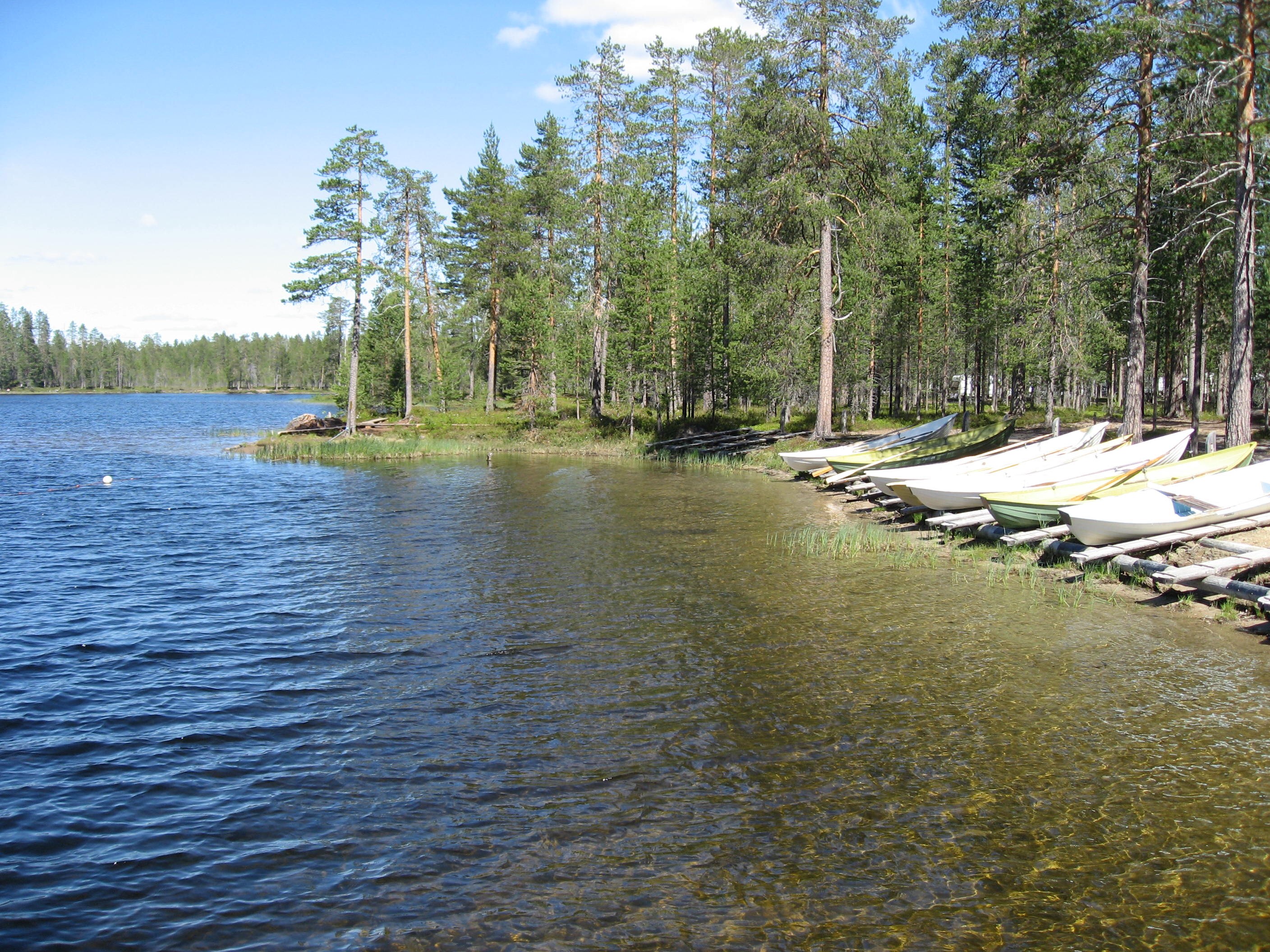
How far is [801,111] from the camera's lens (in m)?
27.6

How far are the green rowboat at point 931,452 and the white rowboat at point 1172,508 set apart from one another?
32.7 ft

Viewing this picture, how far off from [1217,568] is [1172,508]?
99.0 inches

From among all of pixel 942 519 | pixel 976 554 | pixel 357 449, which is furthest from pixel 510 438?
pixel 976 554

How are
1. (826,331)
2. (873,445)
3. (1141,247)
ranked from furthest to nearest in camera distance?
(826,331)
(873,445)
(1141,247)

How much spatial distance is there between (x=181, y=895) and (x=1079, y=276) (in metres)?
27.6

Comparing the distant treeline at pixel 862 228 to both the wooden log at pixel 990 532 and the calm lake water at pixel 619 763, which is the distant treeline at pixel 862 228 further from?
the calm lake water at pixel 619 763

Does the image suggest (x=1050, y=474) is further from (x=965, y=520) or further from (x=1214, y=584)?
(x=1214, y=584)

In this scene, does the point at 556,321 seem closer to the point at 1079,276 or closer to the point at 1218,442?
the point at 1079,276

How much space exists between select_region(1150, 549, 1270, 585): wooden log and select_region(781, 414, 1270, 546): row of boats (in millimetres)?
1460

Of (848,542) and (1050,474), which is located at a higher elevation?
(1050,474)

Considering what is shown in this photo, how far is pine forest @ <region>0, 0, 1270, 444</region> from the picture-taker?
2023cm

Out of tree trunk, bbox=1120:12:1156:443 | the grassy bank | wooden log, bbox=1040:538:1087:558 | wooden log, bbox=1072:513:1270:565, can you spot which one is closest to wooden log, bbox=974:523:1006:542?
wooden log, bbox=1040:538:1087:558

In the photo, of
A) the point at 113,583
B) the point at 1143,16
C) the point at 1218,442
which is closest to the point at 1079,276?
the point at 1218,442

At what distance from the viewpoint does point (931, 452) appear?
2541 centimetres
